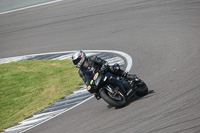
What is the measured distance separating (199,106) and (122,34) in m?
9.36

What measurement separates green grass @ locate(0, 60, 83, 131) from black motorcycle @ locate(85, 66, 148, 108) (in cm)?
297

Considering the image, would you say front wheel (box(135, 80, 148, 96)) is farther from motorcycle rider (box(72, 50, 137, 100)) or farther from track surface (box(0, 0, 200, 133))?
motorcycle rider (box(72, 50, 137, 100))

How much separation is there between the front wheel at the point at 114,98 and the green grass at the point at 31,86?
3148 mm

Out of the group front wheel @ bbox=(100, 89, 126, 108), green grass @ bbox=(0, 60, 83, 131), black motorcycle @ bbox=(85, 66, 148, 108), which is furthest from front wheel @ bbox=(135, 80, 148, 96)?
green grass @ bbox=(0, 60, 83, 131)

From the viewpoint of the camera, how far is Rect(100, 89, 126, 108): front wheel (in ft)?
26.9

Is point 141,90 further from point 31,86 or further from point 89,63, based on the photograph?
point 31,86

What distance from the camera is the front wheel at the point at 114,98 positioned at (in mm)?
8198

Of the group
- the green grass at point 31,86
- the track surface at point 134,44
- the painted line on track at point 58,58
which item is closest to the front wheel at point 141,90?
the track surface at point 134,44

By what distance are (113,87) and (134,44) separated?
6443mm

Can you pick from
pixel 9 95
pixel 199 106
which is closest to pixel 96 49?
pixel 9 95

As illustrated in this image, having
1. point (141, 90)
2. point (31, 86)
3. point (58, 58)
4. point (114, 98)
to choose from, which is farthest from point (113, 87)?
point (58, 58)

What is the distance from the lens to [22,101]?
12.1 meters

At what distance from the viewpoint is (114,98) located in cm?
834

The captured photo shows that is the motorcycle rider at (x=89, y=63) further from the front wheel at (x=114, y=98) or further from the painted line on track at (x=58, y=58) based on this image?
the painted line on track at (x=58, y=58)
